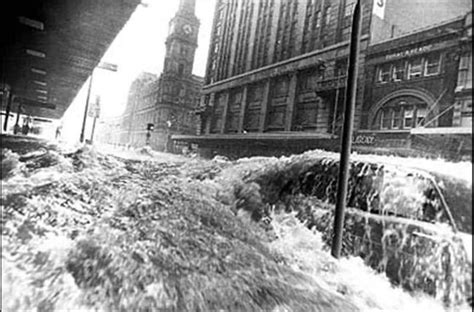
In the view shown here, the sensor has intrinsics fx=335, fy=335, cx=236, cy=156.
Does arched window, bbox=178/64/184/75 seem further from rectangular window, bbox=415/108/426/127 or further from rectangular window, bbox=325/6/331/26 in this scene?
rectangular window, bbox=415/108/426/127

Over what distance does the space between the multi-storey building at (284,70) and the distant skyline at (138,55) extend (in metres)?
0.09

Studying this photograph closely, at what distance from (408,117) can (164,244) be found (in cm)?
146

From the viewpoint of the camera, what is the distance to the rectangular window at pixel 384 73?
6.39 feet

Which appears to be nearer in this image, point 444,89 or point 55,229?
point 444,89

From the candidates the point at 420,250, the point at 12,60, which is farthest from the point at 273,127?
the point at 12,60

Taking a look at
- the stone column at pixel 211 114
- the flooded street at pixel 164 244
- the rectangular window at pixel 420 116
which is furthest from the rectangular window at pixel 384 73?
the stone column at pixel 211 114

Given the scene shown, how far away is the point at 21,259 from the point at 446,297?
206cm

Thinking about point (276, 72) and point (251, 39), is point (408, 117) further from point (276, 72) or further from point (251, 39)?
point (251, 39)

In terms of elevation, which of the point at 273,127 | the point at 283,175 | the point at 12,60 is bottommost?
the point at 283,175

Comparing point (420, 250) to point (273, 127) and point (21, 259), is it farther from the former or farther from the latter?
point (21, 259)

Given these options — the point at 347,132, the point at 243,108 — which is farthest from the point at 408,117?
the point at 243,108

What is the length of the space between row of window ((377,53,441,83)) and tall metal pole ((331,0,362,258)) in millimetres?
162

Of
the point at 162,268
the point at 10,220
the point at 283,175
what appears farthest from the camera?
the point at 283,175

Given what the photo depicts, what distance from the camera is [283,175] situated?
212cm
